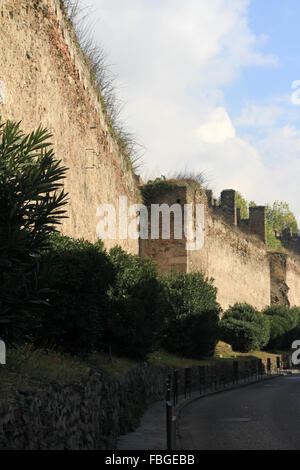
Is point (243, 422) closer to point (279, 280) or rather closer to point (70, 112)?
point (70, 112)

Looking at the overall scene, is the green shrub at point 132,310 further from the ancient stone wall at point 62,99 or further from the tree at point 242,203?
the tree at point 242,203

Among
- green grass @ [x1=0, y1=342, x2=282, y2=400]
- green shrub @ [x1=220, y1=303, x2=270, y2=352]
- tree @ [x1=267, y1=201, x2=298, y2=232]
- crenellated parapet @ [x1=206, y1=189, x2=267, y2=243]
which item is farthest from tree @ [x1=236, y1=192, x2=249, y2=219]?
green grass @ [x1=0, y1=342, x2=282, y2=400]

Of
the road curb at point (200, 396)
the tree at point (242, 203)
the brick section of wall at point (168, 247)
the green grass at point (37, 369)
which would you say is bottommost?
the road curb at point (200, 396)

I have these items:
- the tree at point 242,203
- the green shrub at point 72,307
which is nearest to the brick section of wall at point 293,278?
the tree at point 242,203

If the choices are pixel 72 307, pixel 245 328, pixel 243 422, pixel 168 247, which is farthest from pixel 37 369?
pixel 245 328

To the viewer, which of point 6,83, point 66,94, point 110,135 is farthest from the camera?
point 110,135

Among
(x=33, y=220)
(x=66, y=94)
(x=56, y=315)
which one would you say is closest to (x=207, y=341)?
(x=66, y=94)

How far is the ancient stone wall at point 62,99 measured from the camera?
1290cm

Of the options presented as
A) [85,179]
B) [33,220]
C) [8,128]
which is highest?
[85,179]

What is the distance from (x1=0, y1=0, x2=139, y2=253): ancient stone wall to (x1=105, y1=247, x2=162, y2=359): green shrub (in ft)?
4.71

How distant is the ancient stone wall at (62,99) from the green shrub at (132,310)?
1434 mm

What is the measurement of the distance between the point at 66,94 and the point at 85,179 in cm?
258

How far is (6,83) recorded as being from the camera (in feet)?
40.5
